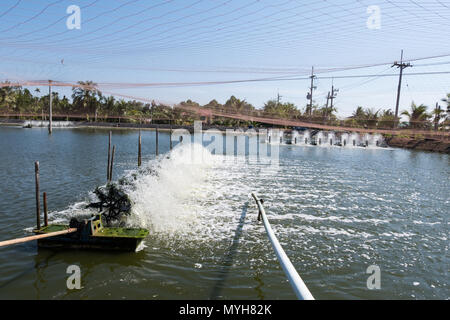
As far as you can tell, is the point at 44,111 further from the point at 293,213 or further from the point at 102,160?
the point at 293,213

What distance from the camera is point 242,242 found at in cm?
836

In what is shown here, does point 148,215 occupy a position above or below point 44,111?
below

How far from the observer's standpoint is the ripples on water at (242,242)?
6.13 meters

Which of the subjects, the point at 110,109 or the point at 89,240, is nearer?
the point at 89,240

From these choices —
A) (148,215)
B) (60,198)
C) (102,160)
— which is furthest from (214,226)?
(102,160)

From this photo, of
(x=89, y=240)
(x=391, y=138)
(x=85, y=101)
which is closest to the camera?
(x=89, y=240)

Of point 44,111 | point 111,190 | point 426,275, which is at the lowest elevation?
point 426,275

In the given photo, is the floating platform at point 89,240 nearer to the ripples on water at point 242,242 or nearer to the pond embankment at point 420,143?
the ripples on water at point 242,242

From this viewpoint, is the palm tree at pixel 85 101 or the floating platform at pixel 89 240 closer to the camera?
the floating platform at pixel 89 240

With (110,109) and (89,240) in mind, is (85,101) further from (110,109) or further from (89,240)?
(89,240)

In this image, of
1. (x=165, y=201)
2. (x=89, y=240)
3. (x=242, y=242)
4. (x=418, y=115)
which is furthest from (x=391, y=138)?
(x=89, y=240)

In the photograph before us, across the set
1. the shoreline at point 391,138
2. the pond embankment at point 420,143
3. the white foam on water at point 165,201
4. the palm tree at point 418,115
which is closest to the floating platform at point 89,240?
the white foam on water at point 165,201
